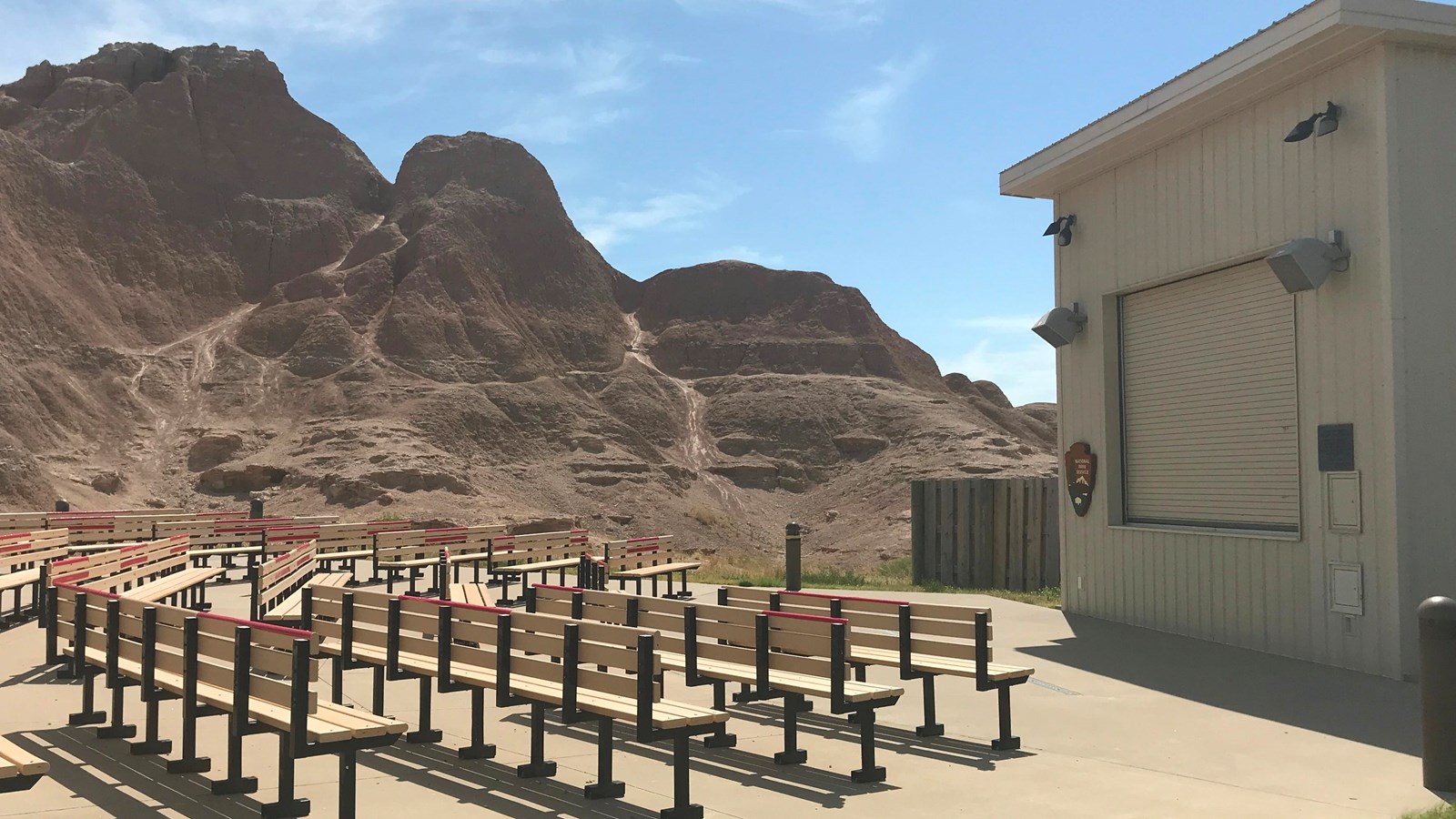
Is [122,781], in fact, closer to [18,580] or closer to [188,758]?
[188,758]

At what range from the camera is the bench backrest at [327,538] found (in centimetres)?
1839

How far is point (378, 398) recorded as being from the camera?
53438 mm

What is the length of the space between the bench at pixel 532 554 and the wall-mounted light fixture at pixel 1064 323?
6.86 metres

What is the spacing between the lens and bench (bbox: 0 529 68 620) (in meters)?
12.4

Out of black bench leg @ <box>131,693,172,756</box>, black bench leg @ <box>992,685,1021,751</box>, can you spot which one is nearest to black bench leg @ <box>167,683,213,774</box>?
black bench leg @ <box>131,693,172,756</box>

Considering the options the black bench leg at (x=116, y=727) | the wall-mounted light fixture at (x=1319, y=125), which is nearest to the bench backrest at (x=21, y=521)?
the black bench leg at (x=116, y=727)

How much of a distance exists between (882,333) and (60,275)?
44.5 meters

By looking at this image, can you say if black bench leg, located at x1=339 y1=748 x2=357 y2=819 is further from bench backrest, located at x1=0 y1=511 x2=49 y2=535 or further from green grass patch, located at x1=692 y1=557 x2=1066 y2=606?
bench backrest, located at x1=0 y1=511 x2=49 y2=535

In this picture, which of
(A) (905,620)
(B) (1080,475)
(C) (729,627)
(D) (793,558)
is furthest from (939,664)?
(D) (793,558)

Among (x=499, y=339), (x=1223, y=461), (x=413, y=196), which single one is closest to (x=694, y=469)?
(x=499, y=339)

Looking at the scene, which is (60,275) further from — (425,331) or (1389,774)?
(1389,774)

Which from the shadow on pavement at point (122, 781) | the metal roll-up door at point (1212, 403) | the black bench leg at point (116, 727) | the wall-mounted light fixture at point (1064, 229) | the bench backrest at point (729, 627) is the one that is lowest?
the shadow on pavement at point (122, 781)

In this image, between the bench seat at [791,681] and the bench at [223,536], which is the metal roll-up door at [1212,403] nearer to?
the bench seat at [791,681]

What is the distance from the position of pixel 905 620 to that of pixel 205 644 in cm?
414
